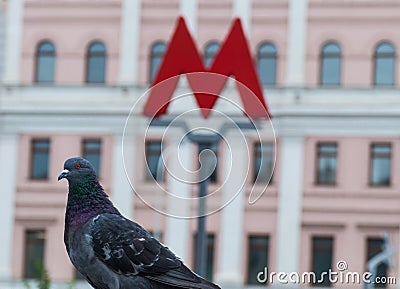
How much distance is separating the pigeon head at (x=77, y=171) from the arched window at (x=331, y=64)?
33.2 ft

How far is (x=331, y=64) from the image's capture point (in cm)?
1231

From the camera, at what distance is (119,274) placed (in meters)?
2.28

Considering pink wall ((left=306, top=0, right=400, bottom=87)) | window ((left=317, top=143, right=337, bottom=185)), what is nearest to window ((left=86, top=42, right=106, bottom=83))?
pink wall ((left=306, top=0, right=400, bottom=87))

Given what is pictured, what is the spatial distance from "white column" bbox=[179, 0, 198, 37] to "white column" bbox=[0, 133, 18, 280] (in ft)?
7.03

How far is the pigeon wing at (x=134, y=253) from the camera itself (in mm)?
2283

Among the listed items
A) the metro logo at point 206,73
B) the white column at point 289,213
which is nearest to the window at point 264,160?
the white column at point 289,213

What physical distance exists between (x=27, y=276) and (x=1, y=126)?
1.63m

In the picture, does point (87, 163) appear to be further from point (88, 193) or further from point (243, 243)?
point (243, 243)

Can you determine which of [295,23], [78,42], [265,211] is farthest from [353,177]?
[78,42]

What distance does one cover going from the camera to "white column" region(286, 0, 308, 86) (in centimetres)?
1236

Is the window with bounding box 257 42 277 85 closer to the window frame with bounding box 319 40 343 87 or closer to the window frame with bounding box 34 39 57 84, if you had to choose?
the window frame with bounding box 319 40 343 87

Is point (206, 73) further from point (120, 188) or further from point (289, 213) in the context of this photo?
point (289, 213)

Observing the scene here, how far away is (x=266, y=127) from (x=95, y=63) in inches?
80.8

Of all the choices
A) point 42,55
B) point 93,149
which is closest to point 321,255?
point 93,149
